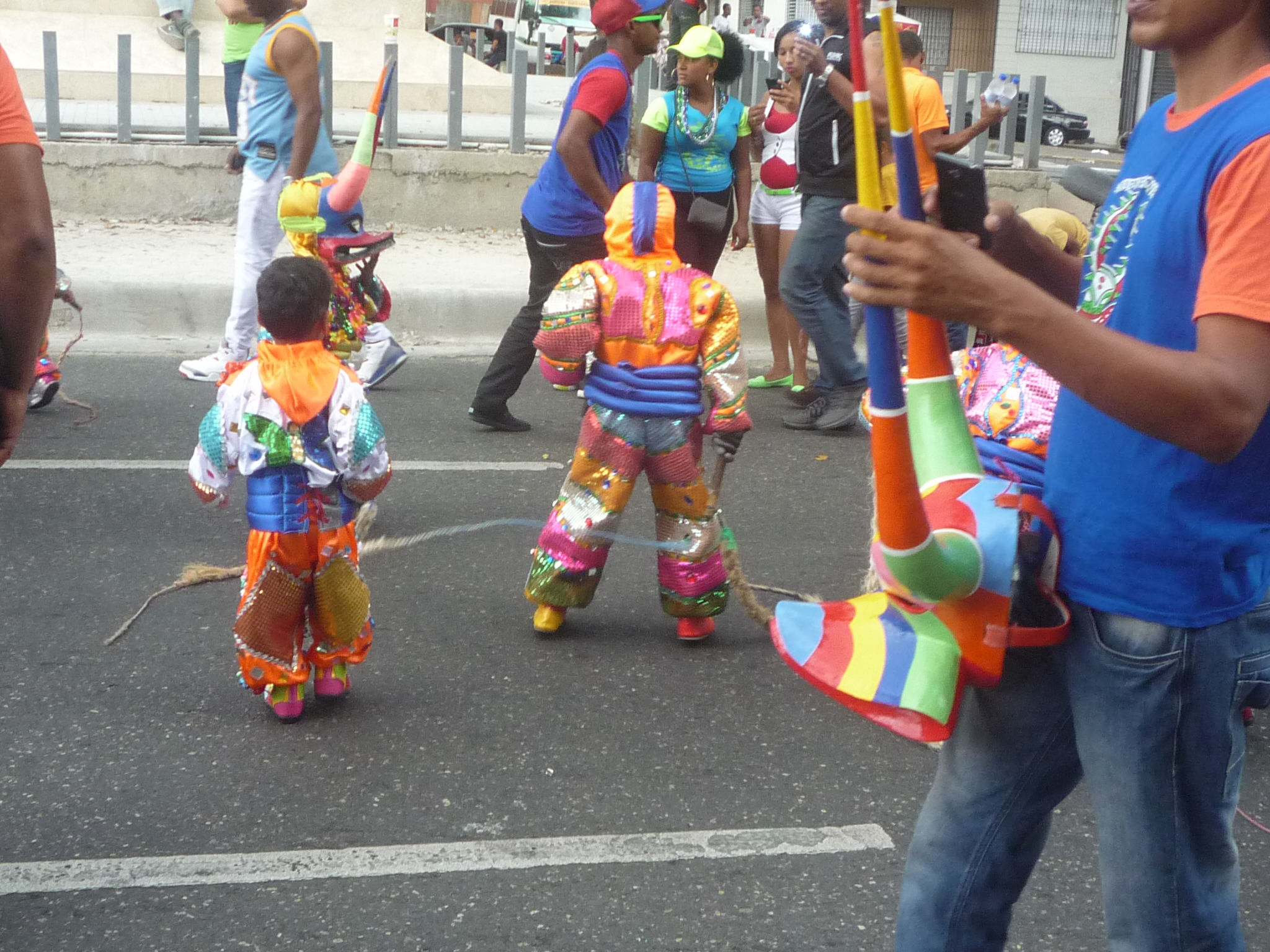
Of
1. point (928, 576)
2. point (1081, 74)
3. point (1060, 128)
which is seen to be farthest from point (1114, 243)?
point (1081, 74)

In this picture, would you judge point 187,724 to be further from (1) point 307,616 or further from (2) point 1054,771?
(2) point 1054,771

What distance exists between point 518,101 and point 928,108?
514 cm

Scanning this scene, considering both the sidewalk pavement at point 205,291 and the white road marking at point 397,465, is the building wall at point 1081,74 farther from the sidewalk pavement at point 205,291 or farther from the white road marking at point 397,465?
the white road marking at point 397,465

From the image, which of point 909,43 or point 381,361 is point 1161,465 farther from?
point 381,361

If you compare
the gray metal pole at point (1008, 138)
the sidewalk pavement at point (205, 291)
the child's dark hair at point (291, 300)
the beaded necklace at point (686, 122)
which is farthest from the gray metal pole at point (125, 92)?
the child's dark hair at point (291, 300)

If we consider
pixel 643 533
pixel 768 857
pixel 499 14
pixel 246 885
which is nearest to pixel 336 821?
pixel 246 885

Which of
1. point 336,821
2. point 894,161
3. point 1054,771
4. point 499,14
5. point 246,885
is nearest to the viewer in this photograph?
point 894,161

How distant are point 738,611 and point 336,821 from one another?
180 centimetres

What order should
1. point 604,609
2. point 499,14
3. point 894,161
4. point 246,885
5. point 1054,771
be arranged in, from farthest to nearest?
point 499,14
point 604,609
point 246,885
point 1054,771
point 894,161

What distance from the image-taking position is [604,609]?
461 centimetres

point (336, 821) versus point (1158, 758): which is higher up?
point (1158, 758)

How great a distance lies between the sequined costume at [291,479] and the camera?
3508 millimetres

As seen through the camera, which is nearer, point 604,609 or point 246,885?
point 246,885

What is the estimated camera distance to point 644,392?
4.12 m
